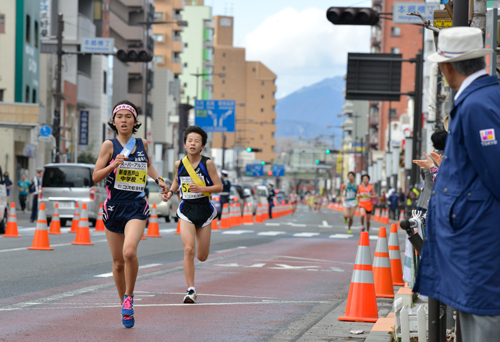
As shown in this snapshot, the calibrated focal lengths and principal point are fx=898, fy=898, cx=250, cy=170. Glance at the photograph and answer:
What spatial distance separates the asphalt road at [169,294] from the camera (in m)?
7.51

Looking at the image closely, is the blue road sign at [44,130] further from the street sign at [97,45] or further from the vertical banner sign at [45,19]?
the vertical banner sign at [45,19]

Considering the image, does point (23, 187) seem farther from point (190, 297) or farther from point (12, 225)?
point (190, 297)

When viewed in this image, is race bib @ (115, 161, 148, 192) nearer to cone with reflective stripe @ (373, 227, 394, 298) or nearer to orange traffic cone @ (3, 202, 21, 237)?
cone with reflective stripe @ (373, 227, 394, 298)

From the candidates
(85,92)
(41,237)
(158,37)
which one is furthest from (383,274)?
(158,37)

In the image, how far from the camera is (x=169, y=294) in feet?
33.6

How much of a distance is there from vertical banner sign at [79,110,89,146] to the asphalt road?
133ft

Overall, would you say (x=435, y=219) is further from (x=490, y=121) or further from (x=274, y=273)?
(x=274, y=273)

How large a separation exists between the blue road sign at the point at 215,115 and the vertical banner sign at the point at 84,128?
Answer: 10.4 m

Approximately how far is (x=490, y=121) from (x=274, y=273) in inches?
386

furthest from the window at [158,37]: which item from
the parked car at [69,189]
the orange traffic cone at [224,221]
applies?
the parked car at [69,189]

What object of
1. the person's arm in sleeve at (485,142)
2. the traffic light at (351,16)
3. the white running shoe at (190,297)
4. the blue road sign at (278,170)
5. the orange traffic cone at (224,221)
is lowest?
the blue road sign at (278,170)

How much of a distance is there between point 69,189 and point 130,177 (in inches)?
740

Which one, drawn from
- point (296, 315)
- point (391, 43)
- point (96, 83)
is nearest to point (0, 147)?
point (96, 83)

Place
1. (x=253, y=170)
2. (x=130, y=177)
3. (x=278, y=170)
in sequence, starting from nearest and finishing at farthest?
1. (x=130, y=177)
2. (x=253, y=170)
3. (x=278, y=170)
